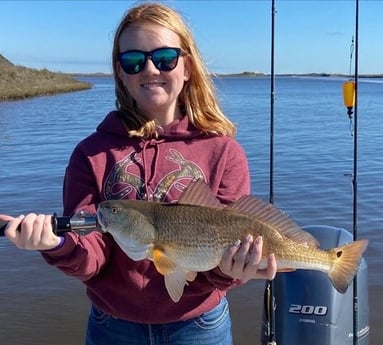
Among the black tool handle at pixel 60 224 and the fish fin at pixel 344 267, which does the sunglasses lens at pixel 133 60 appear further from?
the fish fin at pixel 344 267

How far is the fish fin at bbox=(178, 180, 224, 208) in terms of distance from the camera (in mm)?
2709

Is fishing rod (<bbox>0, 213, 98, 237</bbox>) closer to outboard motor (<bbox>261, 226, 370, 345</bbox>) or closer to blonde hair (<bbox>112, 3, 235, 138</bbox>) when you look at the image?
blonde hair (<bbox>112, 3, 235, 138</bbox>)

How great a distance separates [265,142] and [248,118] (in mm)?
11800

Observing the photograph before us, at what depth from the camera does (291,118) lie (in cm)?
3369

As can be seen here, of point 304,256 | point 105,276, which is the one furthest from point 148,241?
point 304,256

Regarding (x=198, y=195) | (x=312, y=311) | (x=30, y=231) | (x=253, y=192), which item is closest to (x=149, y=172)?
(x=198, y=195)

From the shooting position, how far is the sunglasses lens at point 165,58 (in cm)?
302

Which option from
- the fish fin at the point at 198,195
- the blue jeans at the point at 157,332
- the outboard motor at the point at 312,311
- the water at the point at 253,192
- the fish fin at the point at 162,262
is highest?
the fish fin at the point at 198,195

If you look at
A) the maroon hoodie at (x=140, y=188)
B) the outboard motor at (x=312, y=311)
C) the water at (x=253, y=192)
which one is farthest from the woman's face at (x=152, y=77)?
the outboard motor at (x=312, y=311)

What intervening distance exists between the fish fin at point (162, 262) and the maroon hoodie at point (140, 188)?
269 mm

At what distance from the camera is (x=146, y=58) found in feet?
9.87

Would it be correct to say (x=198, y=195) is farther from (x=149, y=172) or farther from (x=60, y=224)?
(x=60, y=224)

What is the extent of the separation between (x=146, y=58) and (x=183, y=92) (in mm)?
369

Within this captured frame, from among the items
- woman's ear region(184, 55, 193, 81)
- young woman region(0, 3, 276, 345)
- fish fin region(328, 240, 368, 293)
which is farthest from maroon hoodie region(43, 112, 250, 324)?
fish fin region(328, 240, 368, 293)
